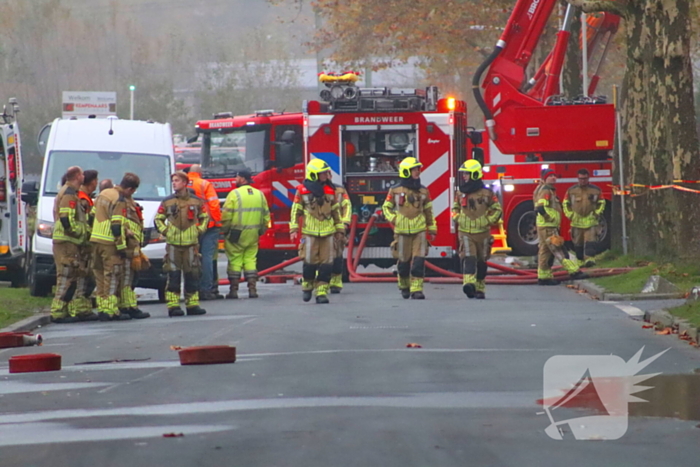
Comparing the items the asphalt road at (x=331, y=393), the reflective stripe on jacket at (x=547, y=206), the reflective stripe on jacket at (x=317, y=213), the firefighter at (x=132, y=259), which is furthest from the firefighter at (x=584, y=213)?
the firefighter at (x=132, y=259)

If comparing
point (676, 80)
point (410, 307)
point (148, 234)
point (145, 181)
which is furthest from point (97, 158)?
point (676, 80)

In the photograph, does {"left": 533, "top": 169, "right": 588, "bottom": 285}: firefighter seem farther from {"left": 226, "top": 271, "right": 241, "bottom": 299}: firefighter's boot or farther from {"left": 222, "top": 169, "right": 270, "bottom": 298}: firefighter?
{"left": 226, "top": 271, "right": 241, "bottom": 299}: firefighter's boot

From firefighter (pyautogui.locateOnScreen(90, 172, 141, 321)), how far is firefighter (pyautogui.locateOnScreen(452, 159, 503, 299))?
14.0 feet

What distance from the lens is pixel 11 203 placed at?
17797 mm

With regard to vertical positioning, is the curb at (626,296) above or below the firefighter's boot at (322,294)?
below

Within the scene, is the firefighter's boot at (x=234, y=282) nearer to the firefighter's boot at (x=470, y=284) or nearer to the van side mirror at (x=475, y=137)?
the firefighter's boot at (x=470, y=284)

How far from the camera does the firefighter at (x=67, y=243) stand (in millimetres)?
14312

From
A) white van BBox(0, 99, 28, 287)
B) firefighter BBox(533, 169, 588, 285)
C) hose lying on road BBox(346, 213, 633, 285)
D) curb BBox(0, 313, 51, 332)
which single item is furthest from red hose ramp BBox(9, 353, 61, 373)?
firefighter BBox(533, 169, 588, 285)

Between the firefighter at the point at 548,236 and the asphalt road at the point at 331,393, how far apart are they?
415 cm

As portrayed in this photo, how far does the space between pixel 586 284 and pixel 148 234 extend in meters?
5.96

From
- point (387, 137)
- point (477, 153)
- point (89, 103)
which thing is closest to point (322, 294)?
point (387, 137)

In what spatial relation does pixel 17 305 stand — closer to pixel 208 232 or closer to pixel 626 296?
pixel 208 232

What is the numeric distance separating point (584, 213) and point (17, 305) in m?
8.68

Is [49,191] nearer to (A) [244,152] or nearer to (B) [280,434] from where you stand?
(A) [244,152]
